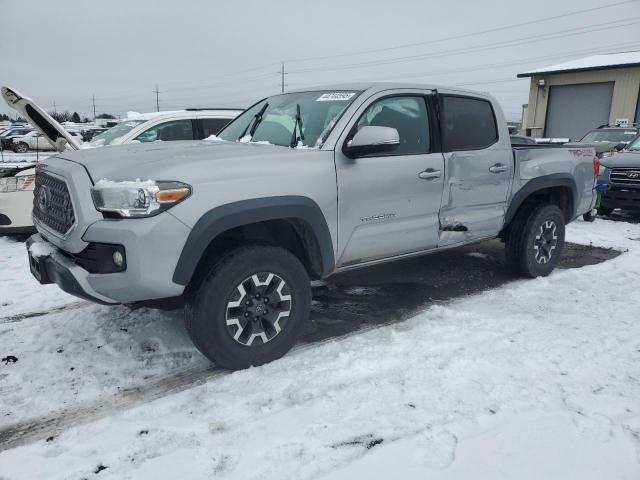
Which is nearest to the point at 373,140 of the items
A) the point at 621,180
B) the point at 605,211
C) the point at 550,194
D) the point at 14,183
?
the point at 550,194

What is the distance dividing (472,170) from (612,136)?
385 inches

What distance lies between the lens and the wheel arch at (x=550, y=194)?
15.8 feet

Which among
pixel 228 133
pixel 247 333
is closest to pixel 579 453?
pixel 247 333

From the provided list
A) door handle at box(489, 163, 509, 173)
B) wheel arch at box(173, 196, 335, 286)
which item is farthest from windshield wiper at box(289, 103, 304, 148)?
door handle at box(489, 163, 509, 173)

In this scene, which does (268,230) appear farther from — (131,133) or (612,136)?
(612,136)

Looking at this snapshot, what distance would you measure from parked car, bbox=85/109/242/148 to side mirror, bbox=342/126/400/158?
14.0ft

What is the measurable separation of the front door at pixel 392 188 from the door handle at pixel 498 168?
2.37 ft

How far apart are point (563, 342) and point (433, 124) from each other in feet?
6.46

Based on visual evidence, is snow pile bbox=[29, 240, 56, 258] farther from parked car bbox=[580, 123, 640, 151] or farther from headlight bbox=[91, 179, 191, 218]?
parked car bbox=[580, 123, 640, 151]

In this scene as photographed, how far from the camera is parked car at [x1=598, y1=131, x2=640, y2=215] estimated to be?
8727 millimetres

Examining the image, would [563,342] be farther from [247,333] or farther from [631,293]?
[247,333]

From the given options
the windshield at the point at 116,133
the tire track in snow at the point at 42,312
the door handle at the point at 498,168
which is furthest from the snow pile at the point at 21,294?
the door handle at the point at 498,168

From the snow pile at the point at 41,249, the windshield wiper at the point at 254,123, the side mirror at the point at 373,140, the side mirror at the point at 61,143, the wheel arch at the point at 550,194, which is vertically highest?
the windshield wiper at the point at 254,123

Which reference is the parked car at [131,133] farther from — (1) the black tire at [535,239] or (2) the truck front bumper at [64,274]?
(1) the black tire at [535,239]
